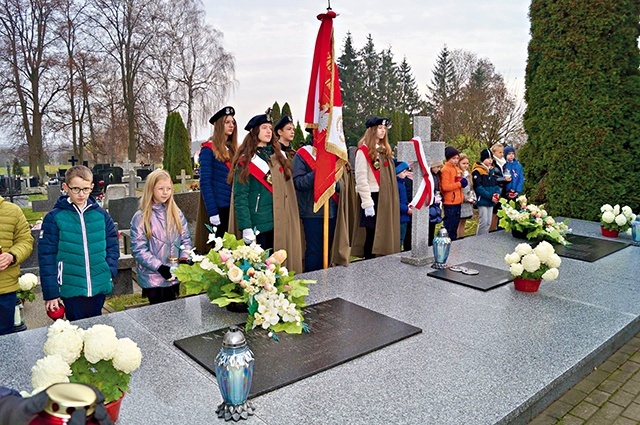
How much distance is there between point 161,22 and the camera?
26516 millimetres

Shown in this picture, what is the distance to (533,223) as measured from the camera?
5.54 metres

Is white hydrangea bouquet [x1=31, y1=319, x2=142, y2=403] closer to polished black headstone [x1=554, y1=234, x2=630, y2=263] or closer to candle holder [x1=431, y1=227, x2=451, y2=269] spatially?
candle holder [x1=431, y1=227, x2=451, y2=269]

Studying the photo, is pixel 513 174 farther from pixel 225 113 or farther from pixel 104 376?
pixel 104 376

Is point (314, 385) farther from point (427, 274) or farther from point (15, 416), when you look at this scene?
point (427, 274)

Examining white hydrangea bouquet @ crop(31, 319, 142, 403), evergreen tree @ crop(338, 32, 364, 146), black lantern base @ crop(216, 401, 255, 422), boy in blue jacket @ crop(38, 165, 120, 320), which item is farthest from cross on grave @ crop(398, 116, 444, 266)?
evergreen tree @ crop(338, 32, 364, 146)

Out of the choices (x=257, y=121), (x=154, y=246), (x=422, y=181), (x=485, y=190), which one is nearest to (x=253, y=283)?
(x=154, y=246)

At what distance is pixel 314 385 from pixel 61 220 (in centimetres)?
218

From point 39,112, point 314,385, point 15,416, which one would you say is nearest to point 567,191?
point 314,385

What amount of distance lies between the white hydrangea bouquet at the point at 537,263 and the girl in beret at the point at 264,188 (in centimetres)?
200

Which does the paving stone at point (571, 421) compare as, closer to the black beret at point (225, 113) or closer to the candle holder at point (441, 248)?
the candle holder at point (441, 248)

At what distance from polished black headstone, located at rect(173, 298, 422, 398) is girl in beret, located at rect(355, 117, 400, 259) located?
2.39m

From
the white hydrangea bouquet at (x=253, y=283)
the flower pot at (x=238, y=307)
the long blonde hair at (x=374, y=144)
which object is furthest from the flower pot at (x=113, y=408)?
the long blonde hair at (x=374, y=144)

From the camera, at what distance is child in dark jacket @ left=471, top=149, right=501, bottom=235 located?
729 cm

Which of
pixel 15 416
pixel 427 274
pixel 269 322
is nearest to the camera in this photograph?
pixel 15 416
